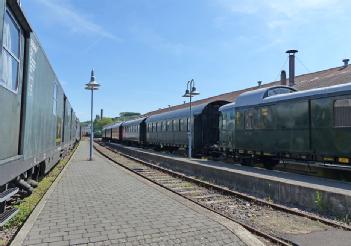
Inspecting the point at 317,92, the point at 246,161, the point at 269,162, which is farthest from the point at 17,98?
the point at 246,161

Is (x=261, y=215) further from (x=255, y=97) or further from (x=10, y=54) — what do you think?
(x=255, y=97)

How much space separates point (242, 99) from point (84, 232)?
1201 cm

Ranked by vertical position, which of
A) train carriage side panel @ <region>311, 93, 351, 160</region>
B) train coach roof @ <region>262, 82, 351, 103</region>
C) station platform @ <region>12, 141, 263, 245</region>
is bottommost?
station platform @ <region>12, 141, 263, 245</region>

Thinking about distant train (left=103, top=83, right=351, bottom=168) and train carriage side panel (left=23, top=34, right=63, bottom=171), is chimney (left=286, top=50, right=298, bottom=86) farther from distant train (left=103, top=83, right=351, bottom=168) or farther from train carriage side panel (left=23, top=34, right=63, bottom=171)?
train carriage side panel (left=23, top=34, right=63, bottom=171)

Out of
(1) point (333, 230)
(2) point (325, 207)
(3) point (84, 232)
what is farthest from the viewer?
(2) point (325, 207)

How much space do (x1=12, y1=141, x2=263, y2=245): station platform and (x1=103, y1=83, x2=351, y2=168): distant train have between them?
16.6 feet

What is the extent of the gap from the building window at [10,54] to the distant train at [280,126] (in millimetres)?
8653

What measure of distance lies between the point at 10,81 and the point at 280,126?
33.5 feet

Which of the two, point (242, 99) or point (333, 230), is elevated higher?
point (242, 99)

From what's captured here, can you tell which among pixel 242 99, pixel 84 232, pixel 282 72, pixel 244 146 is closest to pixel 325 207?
pixel 84 232

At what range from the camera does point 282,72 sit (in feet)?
114

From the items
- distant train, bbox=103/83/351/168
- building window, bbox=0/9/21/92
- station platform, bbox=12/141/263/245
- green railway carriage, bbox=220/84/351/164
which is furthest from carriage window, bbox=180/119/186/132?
building window, bbox=0/9/21/92

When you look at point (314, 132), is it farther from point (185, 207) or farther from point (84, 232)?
point (84, 232)

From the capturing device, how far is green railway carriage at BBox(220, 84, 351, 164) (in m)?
10.8
